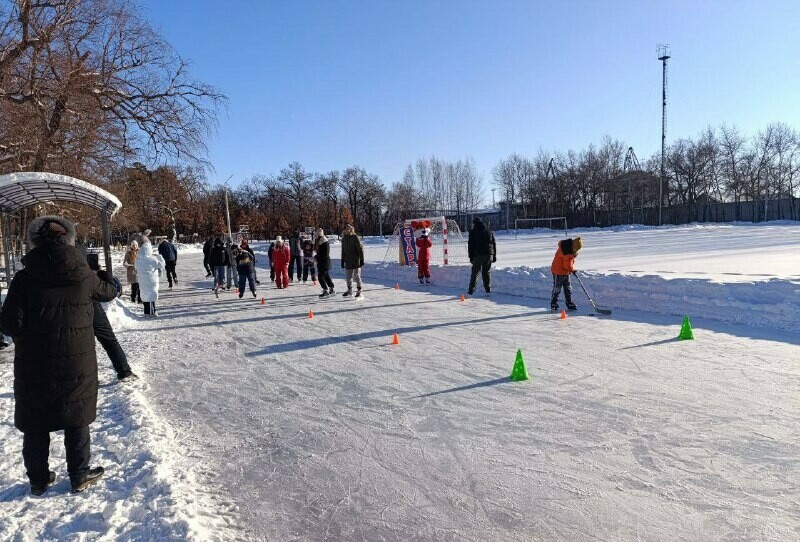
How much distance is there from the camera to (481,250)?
38.9 ft

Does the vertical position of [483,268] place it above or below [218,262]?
below

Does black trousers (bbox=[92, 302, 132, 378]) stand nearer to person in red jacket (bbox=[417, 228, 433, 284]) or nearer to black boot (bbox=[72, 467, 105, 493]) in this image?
black boot (bbox=[72, 467, 105, 493])

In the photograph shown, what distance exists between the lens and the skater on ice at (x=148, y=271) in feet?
33.3

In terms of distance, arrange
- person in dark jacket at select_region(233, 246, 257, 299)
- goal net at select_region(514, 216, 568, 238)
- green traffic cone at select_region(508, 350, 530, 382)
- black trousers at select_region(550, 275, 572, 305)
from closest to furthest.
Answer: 1. green traffic cone at select_region(508, 350, 530, 382)
2. black trousers at select_region(550, 275, 572, 305)
3. person in dark jacket at select_region(233, 246, 257, 299)
4. goal net at select_region(514, 216, 568, 238)

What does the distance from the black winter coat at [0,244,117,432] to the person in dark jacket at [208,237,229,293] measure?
11140mm

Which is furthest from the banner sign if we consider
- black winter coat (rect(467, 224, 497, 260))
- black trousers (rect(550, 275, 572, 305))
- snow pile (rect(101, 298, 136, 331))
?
snow pile (rect(101, 298, 136, 331))

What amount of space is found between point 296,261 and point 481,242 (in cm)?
772

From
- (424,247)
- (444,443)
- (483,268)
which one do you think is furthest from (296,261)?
(444,443)

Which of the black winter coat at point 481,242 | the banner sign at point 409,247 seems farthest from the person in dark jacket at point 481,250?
the banner sign at point 409,247

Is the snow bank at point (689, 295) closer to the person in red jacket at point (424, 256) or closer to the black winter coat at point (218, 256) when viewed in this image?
the person in red jacket at point (424, 256)

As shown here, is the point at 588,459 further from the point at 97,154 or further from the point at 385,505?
the point at 97,154

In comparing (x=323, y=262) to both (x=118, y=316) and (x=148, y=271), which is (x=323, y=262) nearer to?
(x=148, y=271)

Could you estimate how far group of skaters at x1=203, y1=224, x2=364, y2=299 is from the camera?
39.4 feet

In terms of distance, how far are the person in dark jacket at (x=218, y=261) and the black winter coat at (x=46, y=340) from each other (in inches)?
439
